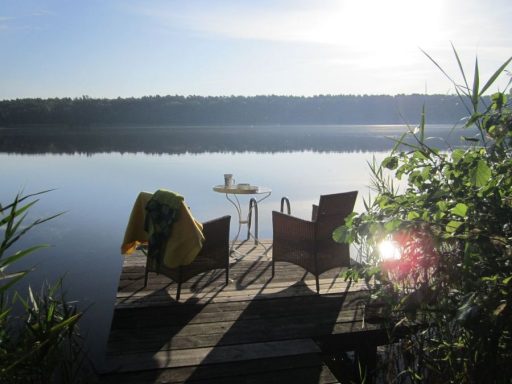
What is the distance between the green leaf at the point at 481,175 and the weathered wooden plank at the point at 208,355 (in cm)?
171

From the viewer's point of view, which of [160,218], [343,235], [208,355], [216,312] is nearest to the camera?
[343,235]

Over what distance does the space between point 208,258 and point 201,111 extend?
164 feet

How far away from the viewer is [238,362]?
2.54 meters

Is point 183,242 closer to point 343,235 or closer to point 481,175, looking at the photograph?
point 343,235

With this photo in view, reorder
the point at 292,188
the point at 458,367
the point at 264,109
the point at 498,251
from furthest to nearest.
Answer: the point at 264,109, the point at 292,188, the point at 458,367, the point at 498,251

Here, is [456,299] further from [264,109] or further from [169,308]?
[264,109]

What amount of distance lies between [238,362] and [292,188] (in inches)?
444

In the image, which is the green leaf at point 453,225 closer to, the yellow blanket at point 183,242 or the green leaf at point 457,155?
the green leaf at point 457,155

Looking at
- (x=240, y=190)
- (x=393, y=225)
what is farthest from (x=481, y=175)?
(x=240, y=190)

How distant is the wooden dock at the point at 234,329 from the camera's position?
2.46 meters

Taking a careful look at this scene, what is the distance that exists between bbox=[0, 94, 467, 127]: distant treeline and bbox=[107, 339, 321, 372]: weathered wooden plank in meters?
45.9

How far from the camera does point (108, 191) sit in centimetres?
1315

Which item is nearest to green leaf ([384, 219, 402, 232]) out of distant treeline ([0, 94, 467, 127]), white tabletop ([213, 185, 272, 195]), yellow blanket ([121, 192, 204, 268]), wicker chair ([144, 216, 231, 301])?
yellow blanket ([121, 192, 204, 268])

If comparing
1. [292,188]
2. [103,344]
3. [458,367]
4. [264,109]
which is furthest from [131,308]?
[264,109]
